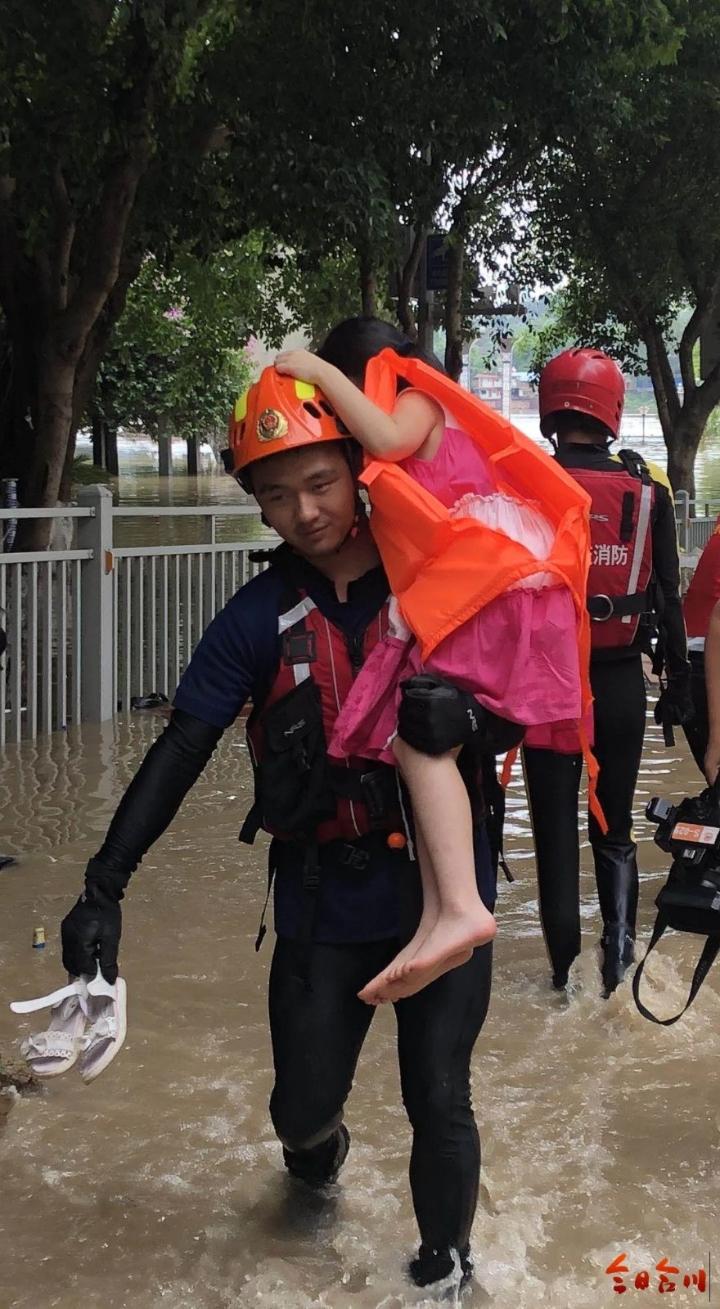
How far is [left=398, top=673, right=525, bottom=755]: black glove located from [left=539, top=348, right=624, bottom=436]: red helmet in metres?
2.29

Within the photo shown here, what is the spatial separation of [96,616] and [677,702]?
5.57 m

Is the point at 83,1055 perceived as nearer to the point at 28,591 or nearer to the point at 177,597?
the point at 28,591

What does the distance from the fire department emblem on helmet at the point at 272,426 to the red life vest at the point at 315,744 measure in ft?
1.16

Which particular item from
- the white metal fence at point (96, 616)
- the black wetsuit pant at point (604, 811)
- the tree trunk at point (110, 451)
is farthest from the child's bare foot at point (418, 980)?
the tree trunk at point (110, 451)

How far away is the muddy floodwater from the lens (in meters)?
3.31

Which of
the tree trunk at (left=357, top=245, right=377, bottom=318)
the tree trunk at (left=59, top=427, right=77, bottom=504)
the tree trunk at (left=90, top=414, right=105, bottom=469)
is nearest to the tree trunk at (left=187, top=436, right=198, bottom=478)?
the tree trunk at (left=90, top=414, right=105, bottom=469)

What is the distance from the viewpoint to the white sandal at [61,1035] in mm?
2750

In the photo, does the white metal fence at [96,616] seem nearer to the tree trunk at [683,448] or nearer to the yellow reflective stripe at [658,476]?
the yellow reflective stripe at [658,476]

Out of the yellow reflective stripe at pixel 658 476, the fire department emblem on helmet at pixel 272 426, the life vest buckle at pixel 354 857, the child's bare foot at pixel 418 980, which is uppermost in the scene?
the yellow reflective stripe at pixel 658 476

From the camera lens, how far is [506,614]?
110 inches

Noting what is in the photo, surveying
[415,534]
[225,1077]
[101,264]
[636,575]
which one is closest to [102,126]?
[101,264]

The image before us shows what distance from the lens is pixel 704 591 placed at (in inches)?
193

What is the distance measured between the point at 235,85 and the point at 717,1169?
10.0 meters

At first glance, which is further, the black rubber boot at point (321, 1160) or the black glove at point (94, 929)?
the black rubber boot at point (321, 1160)
